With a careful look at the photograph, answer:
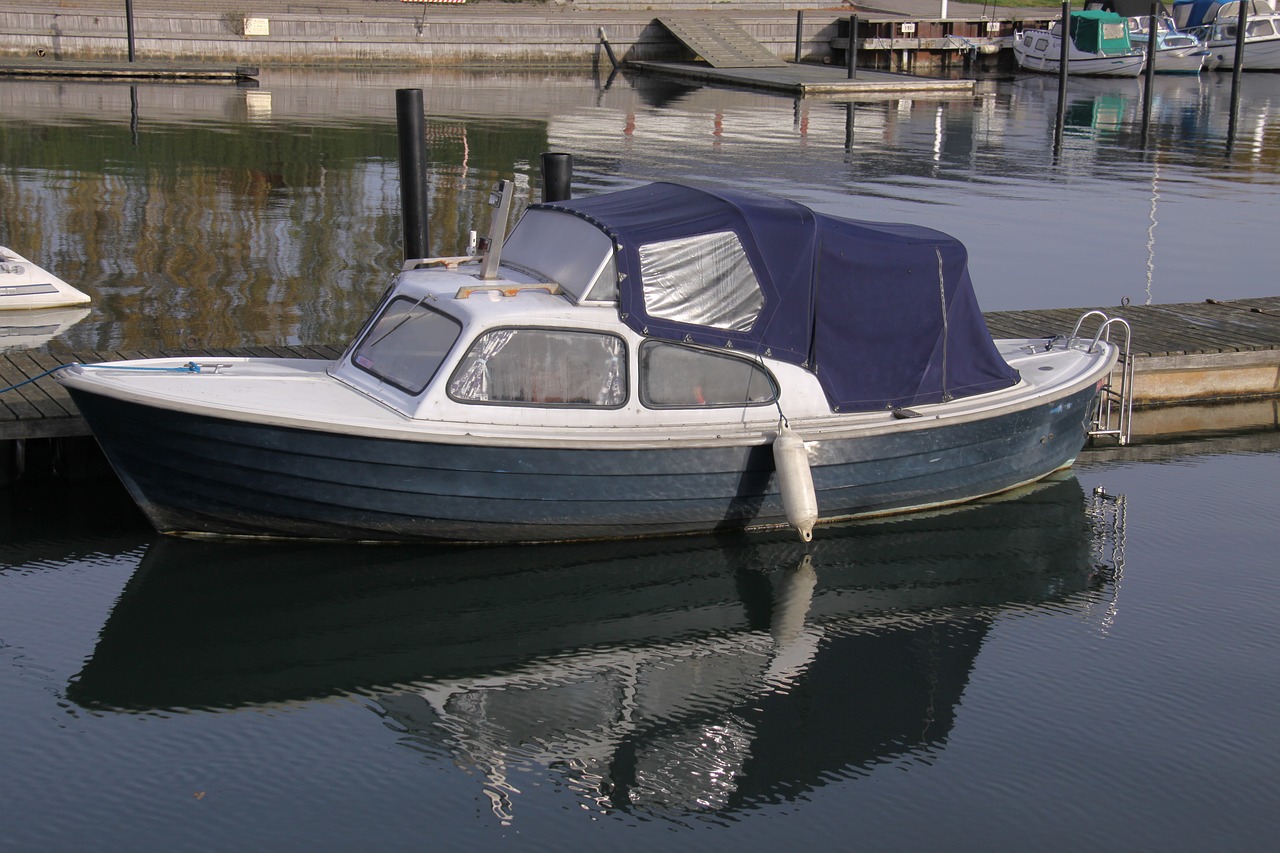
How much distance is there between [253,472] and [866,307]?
14.8 feet

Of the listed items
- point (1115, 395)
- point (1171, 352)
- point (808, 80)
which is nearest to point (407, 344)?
point (1115, 395)

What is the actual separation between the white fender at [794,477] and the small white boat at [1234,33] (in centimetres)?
4858

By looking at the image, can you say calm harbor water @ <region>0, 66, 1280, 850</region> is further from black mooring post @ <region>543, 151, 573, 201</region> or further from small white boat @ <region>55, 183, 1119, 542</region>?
black mooring post @ <region>543, 151, 573, 201</region>

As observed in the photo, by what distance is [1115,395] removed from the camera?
13.5 m

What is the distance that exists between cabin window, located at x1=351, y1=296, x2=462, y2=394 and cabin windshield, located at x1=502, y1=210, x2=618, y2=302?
2.96 ft

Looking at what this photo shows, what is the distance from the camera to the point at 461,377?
31.8 ft

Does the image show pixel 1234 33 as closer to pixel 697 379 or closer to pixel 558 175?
pixel 558 175

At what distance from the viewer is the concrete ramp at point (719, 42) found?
4894 centimetres

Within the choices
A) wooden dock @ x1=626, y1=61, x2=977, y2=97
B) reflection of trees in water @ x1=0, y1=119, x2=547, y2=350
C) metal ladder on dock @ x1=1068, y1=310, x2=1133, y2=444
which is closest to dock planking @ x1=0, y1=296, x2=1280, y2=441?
→ metal ladder on dock @ x1=1068, y1=310, x2=1133, y2=444

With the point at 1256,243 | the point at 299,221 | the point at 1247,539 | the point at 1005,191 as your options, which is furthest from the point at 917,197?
the point at 1247,539

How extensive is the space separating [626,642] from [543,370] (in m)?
1.90

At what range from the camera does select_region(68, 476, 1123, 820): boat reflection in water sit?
26.7 feet

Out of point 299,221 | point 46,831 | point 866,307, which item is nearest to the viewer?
Answer: point 46,831

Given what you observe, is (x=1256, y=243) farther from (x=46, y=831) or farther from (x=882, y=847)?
(x=46, y=831)
